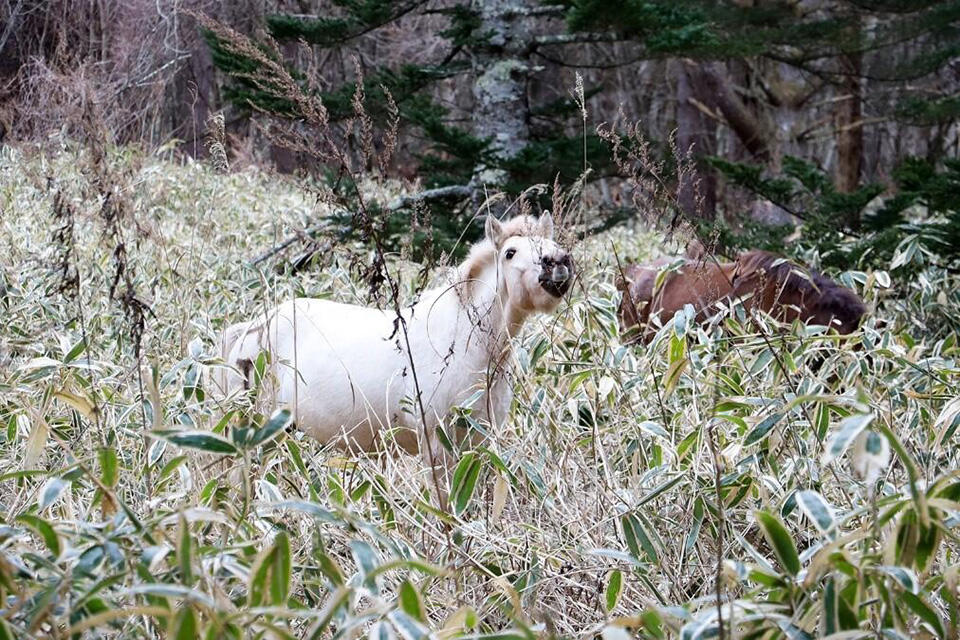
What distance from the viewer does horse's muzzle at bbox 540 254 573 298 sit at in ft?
10.6

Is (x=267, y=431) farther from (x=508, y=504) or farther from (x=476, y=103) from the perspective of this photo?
(x=476, y=103)

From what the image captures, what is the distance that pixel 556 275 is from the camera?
10.6ft

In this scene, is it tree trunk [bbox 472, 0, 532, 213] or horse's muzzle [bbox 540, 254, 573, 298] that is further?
tree trunk [bbox 472, 0, 532, 213]

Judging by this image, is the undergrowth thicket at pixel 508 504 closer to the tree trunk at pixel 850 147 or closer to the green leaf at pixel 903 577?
the green leaf at pixel 903 577

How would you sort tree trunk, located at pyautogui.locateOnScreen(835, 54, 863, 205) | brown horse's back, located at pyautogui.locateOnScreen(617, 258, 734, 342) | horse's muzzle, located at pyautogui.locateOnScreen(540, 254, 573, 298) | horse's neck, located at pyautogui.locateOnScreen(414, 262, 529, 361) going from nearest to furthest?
horse's muzzle, located at pyautogui.locateOnScreen(540, 254, 573, 298) < horse's neck, located at pyautogui.locateOnScreen(414, 262, 529, 361) < brown horse's back, located at pyautogui.locateOnScreen(617, 258, 734, 342) < tree trunk, located at pyautogui.locateOnScreen(835, 54, 863, 205)

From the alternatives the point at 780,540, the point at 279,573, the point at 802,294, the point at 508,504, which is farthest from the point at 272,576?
the point at 802,294

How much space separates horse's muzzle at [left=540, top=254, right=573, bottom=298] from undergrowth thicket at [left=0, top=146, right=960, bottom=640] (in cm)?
18

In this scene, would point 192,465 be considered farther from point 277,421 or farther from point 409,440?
point 277,421

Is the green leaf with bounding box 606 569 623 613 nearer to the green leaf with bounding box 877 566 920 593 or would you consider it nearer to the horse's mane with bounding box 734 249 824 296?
the green leaf with bounding box 877 566 920 593

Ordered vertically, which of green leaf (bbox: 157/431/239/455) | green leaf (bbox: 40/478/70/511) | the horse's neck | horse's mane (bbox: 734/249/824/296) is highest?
green leaf (bbox: 157/431/239/455)

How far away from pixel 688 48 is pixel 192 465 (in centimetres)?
419

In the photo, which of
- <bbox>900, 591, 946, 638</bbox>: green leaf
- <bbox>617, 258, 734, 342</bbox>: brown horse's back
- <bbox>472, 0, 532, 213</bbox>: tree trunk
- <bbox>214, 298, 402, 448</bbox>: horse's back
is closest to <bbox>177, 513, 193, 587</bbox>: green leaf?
<bbox>900, 591, 946, 638</bbox>: green leaf

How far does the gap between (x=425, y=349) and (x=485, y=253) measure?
15.1 inches

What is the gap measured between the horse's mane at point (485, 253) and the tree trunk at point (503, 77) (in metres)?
3.01
